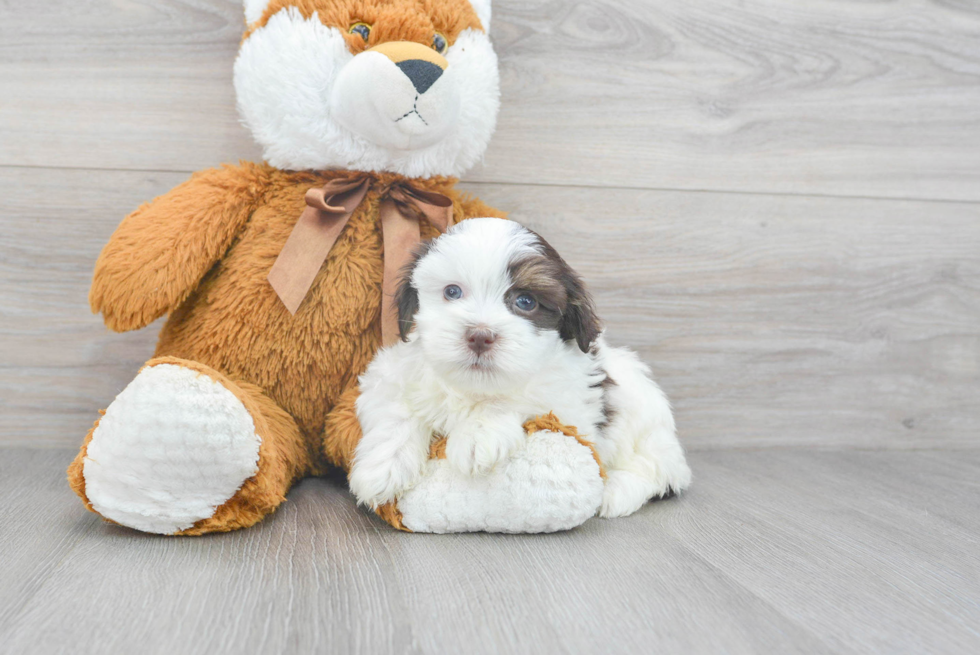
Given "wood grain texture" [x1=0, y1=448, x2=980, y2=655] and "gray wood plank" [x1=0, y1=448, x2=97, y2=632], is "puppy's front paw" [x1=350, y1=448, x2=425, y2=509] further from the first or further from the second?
"gray wood plank" [x1=0, y1=448, x2=97, y2=632]

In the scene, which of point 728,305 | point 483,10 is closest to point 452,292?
point 483,10

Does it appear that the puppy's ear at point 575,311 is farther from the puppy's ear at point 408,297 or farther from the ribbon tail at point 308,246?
the ribbon tail at point 308,246

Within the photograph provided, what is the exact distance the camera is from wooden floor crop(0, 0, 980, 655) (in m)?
0.80

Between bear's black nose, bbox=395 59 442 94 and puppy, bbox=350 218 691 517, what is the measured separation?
0.74 ft

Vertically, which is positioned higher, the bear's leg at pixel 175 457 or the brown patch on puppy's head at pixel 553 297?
the brown patch on puppy's head at pixel 553 297

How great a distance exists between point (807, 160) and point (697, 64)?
1.06 ft

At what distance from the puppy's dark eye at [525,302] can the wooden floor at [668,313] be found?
31 cm

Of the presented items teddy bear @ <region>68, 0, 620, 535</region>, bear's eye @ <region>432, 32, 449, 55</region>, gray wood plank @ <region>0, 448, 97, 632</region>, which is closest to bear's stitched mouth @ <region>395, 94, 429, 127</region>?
teddy bear @ <region>68, 0, 620, 535</region>

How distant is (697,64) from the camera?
1494 millimetres

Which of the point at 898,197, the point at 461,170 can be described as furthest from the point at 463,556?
the point at 898,197

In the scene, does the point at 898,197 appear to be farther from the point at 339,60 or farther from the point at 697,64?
the point at 339,60

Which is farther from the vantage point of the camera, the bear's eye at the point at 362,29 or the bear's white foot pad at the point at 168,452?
the bear's eye at the point at 362,29

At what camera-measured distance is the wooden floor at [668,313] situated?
80 cm

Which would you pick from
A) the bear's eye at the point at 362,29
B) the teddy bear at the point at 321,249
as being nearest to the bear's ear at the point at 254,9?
the teddy bear at the point at 321,249
